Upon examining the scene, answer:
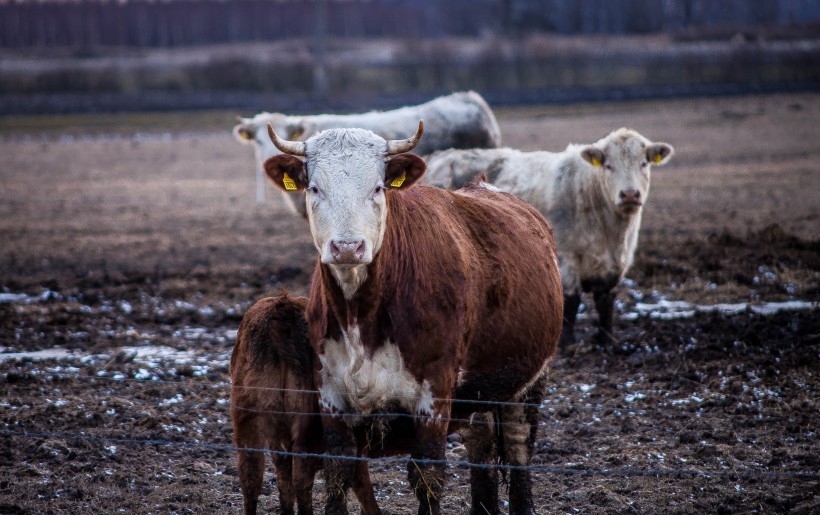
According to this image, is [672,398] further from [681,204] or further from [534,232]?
[681,204]

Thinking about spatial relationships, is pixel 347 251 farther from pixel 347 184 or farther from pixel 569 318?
pixel 569 318

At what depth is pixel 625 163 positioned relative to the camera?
32.6 ft

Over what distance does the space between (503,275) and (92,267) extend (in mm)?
9809

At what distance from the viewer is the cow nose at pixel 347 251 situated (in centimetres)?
466

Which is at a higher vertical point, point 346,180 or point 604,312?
point 346,180

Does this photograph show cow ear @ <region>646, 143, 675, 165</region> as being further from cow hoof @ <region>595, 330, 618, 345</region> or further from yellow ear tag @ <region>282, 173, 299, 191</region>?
yellow ear tag @ <region>282, 173, 299, 191</region>

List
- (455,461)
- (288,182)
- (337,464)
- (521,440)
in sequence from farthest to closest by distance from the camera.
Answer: (455,461)
(521,440)
(288,182)
(337,464)

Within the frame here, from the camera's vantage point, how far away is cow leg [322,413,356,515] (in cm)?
508

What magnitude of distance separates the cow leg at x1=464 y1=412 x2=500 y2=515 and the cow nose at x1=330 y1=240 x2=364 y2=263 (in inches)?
70.8

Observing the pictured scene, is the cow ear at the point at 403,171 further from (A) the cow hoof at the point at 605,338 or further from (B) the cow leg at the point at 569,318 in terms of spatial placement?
(A) the cow hoof at the point at 605,338

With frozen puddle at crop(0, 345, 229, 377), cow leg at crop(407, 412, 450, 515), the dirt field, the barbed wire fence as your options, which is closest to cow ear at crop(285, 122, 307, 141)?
the dirt field

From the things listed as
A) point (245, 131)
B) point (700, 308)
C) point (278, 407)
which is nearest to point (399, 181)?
point (278, 407)

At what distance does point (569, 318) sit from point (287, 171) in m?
5.31

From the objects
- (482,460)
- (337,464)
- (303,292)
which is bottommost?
(303,292)
